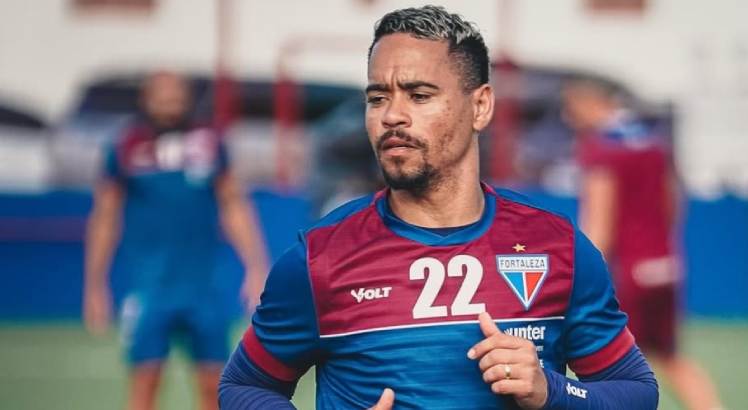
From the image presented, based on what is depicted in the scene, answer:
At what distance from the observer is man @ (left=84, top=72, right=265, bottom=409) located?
7.39 meters

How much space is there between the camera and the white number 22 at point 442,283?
10.2ft

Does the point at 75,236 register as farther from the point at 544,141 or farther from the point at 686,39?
the point at 686,39

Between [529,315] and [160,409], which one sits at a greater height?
[529,315]

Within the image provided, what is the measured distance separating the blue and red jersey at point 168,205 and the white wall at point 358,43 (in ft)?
36.6

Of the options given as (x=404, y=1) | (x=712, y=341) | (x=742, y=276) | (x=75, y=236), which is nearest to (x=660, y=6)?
(x=404, y=1)

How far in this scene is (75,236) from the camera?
13891 mm

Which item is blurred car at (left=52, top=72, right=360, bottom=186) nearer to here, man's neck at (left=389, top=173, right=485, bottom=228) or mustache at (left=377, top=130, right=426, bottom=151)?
man's neck at (left=389, top=173, right=485, bottom=228)

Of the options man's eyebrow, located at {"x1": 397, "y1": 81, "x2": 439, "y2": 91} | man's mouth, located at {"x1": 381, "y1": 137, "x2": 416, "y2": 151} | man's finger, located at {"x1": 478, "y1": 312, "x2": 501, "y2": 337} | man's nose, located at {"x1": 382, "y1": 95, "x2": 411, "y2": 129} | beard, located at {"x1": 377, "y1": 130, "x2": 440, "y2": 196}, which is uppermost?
man's eyebrow, located at {"x1": 397, "y1": 81, "x2": 439, "y2": 91}

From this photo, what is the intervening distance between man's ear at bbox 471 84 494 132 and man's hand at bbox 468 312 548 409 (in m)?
0.59

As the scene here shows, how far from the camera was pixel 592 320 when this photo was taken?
3.17 meters

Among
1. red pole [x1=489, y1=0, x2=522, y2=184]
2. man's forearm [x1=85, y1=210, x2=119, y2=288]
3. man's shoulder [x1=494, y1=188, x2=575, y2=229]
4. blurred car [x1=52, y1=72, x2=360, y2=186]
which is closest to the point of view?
man's shoulder [x1=494, y1=188, x2=575, y2=229]

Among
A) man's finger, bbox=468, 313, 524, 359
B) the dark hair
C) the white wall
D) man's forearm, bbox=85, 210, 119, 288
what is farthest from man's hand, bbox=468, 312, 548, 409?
the white wall

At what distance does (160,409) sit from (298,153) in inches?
280

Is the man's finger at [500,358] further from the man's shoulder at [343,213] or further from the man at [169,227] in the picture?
the man at [169,227]
